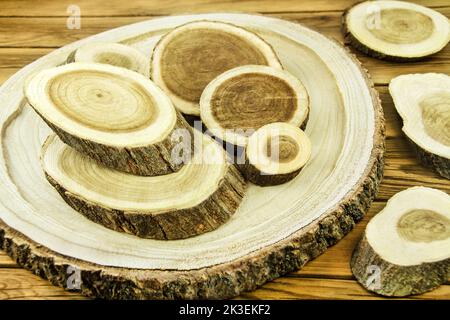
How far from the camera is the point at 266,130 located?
61.7 inches

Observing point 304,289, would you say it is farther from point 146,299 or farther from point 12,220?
point 12,220

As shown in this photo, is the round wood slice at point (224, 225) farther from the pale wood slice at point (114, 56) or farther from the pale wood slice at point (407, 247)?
the pale wood slice at point (114, 56)

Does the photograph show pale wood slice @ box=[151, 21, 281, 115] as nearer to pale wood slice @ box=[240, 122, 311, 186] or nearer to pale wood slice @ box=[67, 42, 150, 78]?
pale wood slice @ box=[67, 42, 150, 78]

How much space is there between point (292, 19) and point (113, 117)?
3.56 ft

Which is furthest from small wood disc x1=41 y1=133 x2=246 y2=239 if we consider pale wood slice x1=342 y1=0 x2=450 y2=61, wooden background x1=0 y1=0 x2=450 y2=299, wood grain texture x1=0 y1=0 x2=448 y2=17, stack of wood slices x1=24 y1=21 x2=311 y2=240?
wood grain texture x1=0 y1=0 x2=448 y2=17

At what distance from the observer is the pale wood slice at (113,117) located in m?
1.48

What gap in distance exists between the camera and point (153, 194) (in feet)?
4.87

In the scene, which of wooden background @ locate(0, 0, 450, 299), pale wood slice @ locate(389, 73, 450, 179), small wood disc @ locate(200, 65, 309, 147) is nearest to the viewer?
wooden background @ locate(0, 0, 450, 299)

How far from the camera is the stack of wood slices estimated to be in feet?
4.83

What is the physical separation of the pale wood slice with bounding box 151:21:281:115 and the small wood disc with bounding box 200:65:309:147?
80 millimetres

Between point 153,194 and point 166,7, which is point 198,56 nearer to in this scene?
point 153,194

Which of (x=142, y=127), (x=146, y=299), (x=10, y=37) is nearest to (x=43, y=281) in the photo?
(x=146, y=299)

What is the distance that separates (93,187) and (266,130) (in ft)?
1.41

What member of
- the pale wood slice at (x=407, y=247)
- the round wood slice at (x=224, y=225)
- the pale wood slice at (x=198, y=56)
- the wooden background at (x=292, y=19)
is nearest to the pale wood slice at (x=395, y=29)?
the wooden background at (x=292, y=19)
